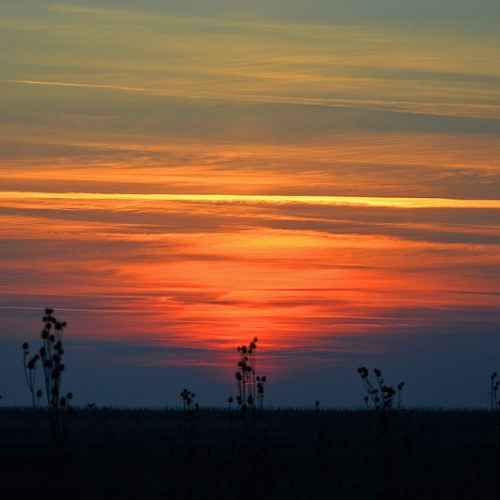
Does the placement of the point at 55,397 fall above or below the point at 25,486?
above

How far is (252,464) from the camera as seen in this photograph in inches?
1423

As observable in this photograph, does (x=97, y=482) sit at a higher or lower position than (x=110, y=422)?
lower

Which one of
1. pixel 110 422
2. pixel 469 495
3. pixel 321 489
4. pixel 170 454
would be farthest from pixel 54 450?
pixel 110 422

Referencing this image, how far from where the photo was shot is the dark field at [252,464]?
33000mm

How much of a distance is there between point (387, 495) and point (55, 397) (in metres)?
17.9

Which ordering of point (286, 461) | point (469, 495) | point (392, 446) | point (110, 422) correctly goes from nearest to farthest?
1. point (469, 495)
2. point (286, 461)
3. point (392, 446)
4. point (110, 422)

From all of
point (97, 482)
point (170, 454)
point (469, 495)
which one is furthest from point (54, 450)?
point (469, 495)

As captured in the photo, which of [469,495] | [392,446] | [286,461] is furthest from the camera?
[392,446]

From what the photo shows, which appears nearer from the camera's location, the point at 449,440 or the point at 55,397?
the point at 55,397

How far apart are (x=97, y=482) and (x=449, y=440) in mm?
19871

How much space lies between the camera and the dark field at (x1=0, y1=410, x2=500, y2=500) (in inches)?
1299

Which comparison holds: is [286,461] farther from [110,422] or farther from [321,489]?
[110,422]

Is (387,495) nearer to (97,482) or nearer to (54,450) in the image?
(97,482)

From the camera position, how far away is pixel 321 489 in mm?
33688
